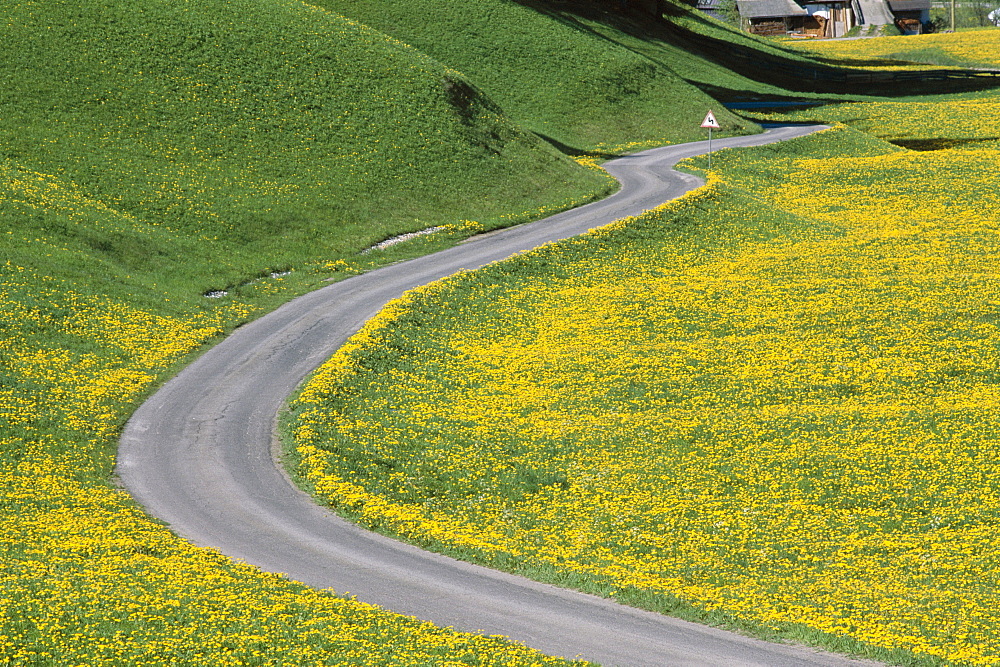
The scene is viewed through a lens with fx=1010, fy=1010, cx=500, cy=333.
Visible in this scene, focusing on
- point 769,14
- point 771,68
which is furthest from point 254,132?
point 769,14

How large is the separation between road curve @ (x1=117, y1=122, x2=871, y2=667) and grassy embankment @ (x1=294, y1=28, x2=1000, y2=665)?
0.96 meters

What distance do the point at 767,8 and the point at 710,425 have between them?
584ft

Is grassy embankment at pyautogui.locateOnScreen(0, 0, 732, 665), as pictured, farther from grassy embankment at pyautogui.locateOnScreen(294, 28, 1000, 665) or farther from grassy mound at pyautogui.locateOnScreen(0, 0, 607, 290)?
grassy embankment at pyautogui.locateOnScreen(294, 28, 1000, 665)

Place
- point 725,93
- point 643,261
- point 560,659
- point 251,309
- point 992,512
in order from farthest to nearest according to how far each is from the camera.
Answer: point 725,93 → point 643,261 → point 251,309 → point 992,512 → point 560,659

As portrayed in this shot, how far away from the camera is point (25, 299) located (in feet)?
120

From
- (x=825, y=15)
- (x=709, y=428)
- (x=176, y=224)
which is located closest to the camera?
(x=709, y=428)

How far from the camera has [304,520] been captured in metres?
25.0

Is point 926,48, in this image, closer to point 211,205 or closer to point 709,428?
point 211,205

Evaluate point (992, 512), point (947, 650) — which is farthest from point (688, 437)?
point (947, 650)

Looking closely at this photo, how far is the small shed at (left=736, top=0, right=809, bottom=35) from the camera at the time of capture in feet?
622

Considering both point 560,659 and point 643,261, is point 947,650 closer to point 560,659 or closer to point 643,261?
point 560,659

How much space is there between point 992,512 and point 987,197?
45105 mm

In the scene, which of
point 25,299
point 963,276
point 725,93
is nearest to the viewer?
point 25,299

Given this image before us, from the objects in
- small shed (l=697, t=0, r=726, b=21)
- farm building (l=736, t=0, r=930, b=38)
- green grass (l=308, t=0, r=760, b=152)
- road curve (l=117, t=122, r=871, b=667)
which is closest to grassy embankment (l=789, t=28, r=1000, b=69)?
farm building (l=736, t=0, r=930, b=38)
